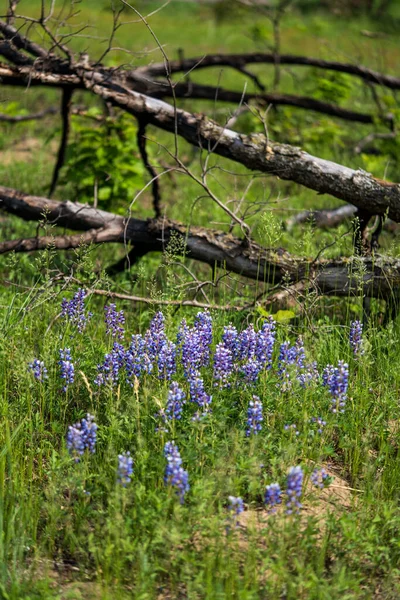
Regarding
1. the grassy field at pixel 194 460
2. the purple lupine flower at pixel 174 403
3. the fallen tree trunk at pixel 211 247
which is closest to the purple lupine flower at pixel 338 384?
the grassy field at pixel 194 460

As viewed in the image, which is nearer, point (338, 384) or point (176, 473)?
point (176, 473)

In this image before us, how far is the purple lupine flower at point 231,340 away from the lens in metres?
3.85

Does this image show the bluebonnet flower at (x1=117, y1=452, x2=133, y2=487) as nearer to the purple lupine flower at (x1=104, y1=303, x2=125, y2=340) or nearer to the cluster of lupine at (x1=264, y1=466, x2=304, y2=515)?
the cluster of lupine at (x1=264, y1=466, x2=304, y2=515)

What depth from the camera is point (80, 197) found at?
7.21m

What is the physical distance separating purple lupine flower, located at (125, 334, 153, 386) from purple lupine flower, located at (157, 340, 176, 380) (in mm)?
58

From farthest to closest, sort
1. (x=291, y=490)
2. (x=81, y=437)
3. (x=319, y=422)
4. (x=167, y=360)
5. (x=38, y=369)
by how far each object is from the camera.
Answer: (x=167, y=360) → (x=38, y=369) → (x=319, y=422) → (x=81, y=437) → (x=291, y=490)

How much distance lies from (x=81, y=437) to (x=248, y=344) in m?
1.01

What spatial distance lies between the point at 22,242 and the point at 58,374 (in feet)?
5.20

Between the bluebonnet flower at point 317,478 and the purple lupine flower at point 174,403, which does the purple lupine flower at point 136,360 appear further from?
the bluebonnet flower at point 317,478

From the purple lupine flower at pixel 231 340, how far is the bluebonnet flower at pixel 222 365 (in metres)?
0.13

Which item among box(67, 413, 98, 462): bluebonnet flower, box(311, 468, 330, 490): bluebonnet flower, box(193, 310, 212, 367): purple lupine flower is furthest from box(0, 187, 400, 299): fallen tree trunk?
box(67, 413, 98, 462): bluebonnet flower

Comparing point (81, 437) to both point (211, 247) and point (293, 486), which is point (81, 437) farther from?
point (211, 247)

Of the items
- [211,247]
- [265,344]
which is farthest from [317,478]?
[211,247]

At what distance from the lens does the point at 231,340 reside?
3857 millimetres
